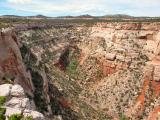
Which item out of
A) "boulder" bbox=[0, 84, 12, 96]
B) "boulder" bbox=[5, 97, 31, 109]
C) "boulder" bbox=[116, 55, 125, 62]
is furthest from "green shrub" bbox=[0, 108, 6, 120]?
"boulder" bbox=[116, 55, 125, 62]

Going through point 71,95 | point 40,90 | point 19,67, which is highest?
point 19,67

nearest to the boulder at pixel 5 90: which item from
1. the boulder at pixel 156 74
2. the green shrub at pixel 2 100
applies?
the green shrub at pixel 2 100

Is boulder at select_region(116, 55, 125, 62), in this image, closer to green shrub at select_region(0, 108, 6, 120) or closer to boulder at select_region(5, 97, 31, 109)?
boulder at select_region(5, 97, 31, 109)

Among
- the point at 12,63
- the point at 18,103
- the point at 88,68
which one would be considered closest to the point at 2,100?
the point at 18,103

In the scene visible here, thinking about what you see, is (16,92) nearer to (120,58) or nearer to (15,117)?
(15,117)

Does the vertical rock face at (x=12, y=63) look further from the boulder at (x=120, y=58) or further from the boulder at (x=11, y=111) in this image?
the boulder at (x=120, y=58)

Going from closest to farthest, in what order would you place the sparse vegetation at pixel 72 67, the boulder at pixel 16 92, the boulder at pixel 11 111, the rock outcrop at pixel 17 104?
the boulder at pixel 11 111 → the rock outcrop at pixel 17 104 → the boulder at pixel 16 92 → the sparse vegetation at pixel 72 67

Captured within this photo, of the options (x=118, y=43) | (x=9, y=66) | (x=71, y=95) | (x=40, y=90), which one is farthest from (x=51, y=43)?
(x=9, y=66)

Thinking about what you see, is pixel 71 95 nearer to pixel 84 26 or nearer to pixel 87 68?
pixel 87 68
